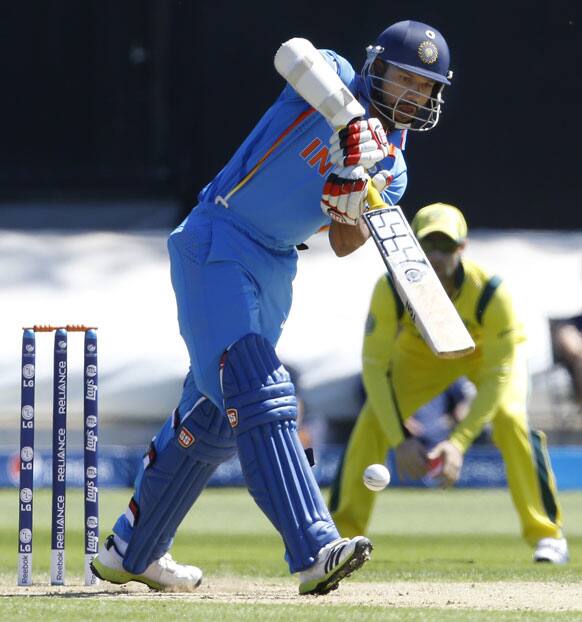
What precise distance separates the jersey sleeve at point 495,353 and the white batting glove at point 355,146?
199 centimetres

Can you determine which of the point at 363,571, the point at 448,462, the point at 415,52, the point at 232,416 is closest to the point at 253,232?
the point at 232,416

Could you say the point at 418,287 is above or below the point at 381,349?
below

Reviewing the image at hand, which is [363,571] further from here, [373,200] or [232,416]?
[373,200]

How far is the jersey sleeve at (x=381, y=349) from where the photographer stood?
18.7 feet

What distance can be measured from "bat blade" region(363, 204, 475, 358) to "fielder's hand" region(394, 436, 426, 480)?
1639mm

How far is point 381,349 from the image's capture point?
577 cm

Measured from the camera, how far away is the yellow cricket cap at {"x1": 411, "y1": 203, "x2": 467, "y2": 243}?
5.75 meters

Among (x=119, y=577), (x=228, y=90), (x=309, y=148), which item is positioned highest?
(x=228, y=90)

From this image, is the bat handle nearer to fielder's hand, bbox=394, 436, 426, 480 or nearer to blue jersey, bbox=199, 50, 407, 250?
blue jersey, bbox=199, 50, 407, 250

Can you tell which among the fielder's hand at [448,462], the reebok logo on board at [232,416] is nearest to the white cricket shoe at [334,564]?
the reebok logo on board at [232,416]

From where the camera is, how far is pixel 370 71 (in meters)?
4.00

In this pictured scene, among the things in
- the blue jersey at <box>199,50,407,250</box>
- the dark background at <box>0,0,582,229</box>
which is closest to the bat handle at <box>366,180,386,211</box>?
the blue jersey at <box>199,50,407,250</box>

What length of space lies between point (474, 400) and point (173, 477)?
184 cm

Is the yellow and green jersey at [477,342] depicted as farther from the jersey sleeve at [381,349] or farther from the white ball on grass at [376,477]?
the white ball on grass at [376,477]
